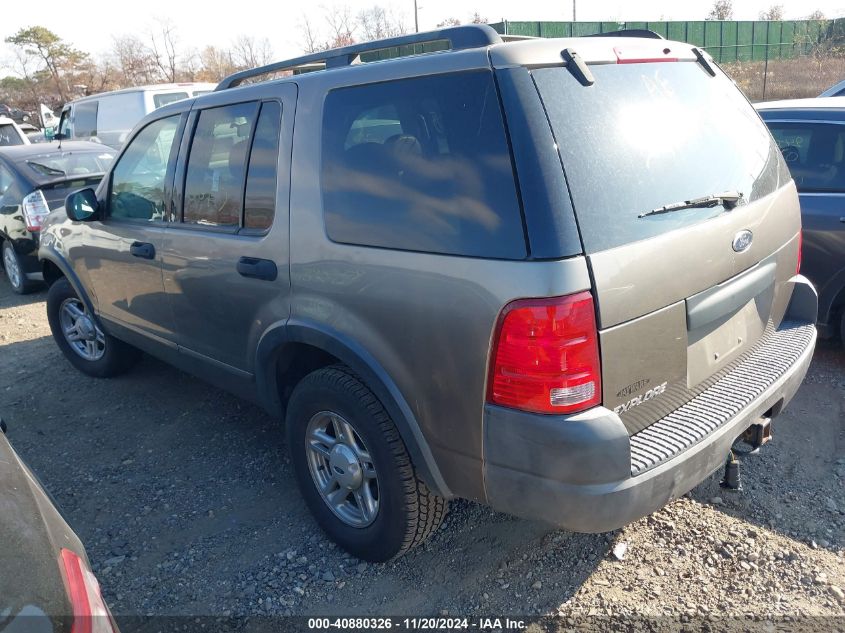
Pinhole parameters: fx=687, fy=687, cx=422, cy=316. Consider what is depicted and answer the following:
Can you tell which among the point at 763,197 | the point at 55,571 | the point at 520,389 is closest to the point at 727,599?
the point at 520,389

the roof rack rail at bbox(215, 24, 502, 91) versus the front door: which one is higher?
the roof rack rail at bbox(215, 24, 502, 91)

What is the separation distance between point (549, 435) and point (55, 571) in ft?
4.47

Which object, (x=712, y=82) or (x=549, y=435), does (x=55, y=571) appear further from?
(x=712, y=82)

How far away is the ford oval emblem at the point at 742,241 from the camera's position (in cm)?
257

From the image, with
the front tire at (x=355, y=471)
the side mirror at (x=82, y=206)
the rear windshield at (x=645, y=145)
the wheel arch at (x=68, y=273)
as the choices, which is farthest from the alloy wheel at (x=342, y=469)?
the wheel arch at (x=68, y=273)

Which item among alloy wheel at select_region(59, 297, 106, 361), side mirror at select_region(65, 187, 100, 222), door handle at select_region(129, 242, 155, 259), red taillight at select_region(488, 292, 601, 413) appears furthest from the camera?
alloy wheel at select_region(59, 297, 106, 361)

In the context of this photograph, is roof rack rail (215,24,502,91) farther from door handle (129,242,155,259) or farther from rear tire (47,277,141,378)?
rear tire (47,277,141,378)

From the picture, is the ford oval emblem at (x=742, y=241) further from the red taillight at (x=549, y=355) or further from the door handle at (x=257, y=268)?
the door handle at (x=257, y=268)

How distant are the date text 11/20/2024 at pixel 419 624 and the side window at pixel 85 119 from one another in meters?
13.1

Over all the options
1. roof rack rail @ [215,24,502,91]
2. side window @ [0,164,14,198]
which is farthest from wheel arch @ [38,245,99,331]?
side window @ [0,164,14,198]

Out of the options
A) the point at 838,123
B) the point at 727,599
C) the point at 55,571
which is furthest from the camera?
the point at 838,123

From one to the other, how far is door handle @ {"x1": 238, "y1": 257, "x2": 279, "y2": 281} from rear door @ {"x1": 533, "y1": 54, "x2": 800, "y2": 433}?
140cm

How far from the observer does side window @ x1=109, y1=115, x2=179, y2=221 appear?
12.5ft

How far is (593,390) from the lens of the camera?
214 centimetres
